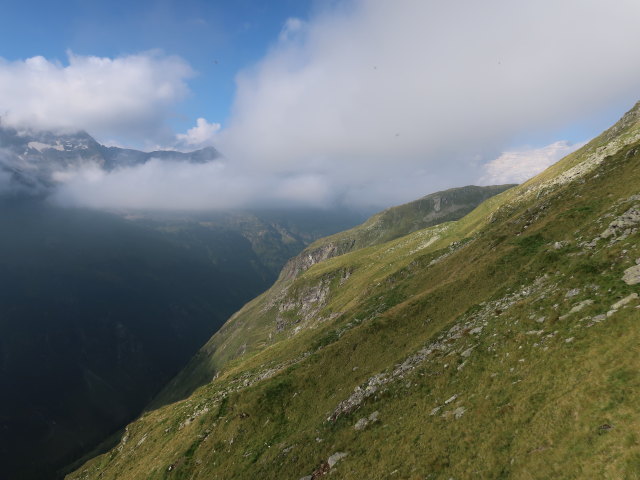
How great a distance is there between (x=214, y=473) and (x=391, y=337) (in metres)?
30.1

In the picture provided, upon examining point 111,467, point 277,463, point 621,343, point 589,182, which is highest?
point 589,182

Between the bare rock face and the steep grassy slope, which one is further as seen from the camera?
the bare rock face

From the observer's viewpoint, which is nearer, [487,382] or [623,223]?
[487,382]

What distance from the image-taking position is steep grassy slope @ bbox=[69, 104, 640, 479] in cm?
1994

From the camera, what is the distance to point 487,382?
27641 millimetres

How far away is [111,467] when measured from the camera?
7762 cm

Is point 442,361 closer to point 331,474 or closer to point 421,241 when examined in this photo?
point 331,474

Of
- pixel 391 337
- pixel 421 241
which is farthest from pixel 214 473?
pixel 421 241

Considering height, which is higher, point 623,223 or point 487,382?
point 623,223

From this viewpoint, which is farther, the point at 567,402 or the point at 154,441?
the point at 154,441

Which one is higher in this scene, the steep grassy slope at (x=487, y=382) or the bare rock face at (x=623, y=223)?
the bare rock face at (x=623, y=223)

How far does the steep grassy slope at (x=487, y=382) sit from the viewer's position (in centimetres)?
1994

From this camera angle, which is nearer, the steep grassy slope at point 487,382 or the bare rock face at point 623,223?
the steep grassy slope at point 487,382

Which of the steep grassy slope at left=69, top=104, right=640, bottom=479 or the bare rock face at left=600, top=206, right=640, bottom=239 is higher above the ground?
the bare rock face at left=600, top=206, right=640, bottom=239
